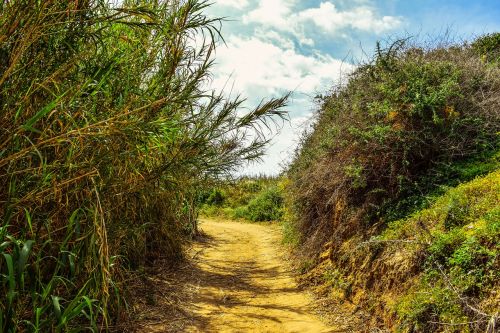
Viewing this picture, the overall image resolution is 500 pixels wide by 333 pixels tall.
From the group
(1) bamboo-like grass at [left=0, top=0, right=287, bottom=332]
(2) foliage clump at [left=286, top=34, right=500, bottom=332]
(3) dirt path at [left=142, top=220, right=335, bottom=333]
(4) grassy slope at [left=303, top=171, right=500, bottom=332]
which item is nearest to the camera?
(1) bamboo-like grass at [left=0, top=0, right=287, bottom=332]

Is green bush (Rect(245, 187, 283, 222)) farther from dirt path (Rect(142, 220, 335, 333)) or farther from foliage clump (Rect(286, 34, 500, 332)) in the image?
foliage clump (Rect(286, 34, 500, 332))

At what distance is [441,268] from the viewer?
405cm

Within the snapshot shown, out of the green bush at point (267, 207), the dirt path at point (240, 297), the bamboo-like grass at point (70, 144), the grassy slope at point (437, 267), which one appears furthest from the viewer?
the green bush at point (267, 207)

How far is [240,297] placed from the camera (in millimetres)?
6398

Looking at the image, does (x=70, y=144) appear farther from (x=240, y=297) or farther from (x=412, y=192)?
(x=412, y=192)

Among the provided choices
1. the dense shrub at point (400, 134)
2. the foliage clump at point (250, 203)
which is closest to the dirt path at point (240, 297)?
the dense shrub at point (400, 134)

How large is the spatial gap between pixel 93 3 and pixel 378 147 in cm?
451

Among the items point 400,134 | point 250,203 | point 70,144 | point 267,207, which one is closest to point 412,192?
point 400,134

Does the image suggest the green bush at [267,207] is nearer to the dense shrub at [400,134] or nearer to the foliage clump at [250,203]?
the foliage clump at [250,203]

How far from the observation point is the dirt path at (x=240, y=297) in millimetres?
4984

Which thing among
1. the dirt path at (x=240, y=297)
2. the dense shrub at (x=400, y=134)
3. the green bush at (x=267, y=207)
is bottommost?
the dirt path at (x=240, y=297)

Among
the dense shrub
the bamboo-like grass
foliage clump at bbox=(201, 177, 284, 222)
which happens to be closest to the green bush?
foliage clump at bbox=(201, 177, 284, 222)

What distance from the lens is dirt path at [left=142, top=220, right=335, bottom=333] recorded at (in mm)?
4984

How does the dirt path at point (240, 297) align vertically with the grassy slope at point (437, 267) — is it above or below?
below
